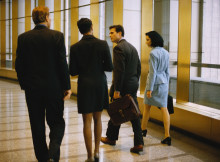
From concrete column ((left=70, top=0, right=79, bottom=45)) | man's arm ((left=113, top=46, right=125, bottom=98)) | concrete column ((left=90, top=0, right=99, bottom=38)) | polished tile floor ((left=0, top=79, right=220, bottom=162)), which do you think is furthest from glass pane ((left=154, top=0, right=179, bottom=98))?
concrete column ((left=70, top=0, right=79, bottom=45))

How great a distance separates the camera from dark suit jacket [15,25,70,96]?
310cm

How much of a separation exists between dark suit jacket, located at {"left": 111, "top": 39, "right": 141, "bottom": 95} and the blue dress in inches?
11.5

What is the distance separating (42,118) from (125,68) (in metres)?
1.33

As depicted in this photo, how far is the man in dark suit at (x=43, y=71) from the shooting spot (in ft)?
10.2

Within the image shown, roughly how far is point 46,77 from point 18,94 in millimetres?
6657

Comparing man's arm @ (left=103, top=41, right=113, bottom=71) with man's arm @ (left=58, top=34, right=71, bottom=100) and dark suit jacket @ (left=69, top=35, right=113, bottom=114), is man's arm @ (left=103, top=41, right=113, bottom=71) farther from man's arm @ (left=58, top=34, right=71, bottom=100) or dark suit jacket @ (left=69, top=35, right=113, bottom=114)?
man's arm @ (left=58, top=34, right=71, bottom=100)

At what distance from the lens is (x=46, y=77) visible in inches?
123

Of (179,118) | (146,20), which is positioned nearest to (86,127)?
(179,118)

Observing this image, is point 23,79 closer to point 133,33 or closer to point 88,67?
point 88,67

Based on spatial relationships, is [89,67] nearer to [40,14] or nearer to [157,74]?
[40,14]

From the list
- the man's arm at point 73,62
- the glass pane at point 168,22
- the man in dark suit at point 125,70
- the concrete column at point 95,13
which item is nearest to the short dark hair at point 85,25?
the man's arm at point 73,62

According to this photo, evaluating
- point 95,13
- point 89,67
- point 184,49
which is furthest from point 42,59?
point 95,13

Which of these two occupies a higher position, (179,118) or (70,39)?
(70,39)

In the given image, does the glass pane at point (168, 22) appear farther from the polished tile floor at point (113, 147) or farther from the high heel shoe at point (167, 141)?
the high heel shoe at point (167, 141)
